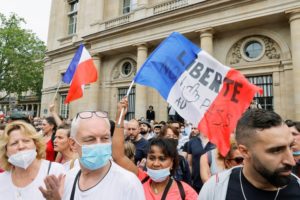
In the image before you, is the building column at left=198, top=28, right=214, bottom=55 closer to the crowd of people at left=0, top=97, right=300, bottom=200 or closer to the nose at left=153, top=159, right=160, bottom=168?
the crowd of people at left=0, top=97, right=300, bottom=200

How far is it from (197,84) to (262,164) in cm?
252

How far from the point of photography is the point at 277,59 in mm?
13555

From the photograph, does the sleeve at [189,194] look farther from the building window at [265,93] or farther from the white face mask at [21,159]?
the building window at [265,93]

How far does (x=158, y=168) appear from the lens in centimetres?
315

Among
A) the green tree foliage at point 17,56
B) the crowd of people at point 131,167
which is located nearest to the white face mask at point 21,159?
the crowd of people at point 131,167

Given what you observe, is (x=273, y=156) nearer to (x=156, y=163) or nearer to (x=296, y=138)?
(x=156, y=163)

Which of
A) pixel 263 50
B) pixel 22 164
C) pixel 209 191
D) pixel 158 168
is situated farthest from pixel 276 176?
pixel 263 50

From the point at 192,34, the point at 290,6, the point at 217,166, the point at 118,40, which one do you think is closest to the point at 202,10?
the point at 192,34

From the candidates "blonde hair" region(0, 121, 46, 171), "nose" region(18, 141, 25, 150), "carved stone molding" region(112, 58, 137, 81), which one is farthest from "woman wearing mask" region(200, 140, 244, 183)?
"carved stone molding" region(112, 58, 137, 81)

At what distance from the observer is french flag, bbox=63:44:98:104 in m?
7.69

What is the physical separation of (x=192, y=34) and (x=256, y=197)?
1438 centimetres

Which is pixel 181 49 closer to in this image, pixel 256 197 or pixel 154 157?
pixel 154 157

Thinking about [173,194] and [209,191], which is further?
[173,194]

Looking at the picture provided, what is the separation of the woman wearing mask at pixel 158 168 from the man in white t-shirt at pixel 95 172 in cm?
80
